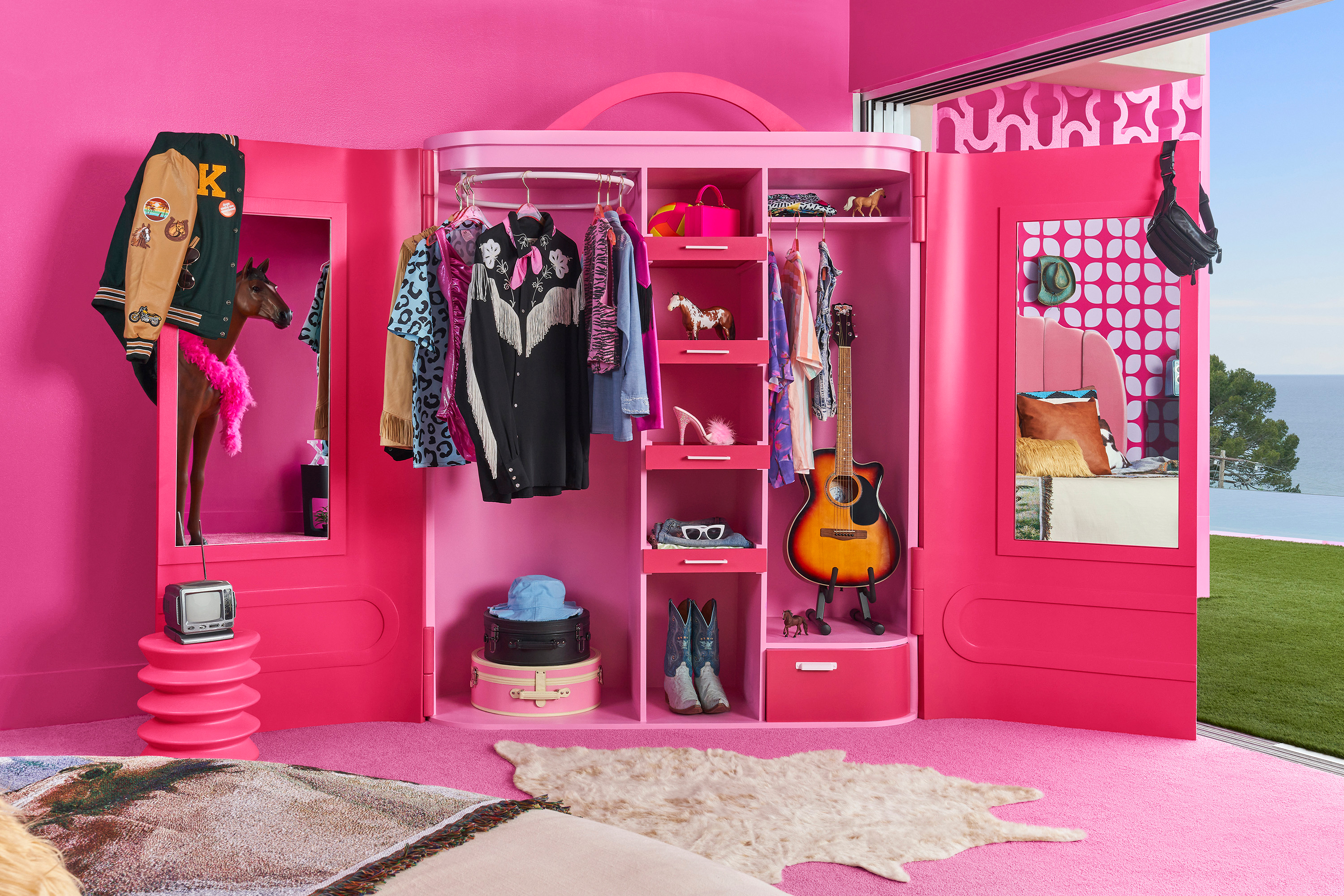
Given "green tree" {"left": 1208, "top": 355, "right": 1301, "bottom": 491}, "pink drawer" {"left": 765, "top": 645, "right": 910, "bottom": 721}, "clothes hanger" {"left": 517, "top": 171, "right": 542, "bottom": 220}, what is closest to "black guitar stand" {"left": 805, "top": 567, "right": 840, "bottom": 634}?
"pink drawer" {"left": 765, "top": 645, "right": 910, "bottom": 721}

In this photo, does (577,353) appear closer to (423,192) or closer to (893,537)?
(423,192)

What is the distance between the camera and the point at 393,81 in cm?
386

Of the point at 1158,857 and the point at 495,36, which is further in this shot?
the point at 495,36

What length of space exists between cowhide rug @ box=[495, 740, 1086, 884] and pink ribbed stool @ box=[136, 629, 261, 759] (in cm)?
82

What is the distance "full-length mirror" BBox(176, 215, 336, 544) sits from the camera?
3285mm

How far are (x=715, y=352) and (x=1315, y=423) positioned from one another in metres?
13.3

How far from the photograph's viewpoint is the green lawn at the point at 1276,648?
3.63 metres

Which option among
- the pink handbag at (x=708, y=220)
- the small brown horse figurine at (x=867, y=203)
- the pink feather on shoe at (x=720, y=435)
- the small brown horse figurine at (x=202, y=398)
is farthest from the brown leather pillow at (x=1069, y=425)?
the small brown horse figurine at (x=202, y=398)

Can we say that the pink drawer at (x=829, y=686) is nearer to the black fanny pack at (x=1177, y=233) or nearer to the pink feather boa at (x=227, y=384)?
the black fanny pack at (x=1177, y=233)

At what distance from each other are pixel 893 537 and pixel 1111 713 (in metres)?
0.98

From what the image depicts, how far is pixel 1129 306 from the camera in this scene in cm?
346

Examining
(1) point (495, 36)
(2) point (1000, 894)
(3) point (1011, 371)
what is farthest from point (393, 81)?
(2) point (1000, 894)

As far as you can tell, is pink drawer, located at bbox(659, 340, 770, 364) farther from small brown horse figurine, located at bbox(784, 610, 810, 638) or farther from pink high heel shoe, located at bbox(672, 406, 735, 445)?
small brown horse figurine, located at bbox(784, 610, 810, 638)

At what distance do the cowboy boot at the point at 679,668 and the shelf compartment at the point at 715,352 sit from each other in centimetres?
94
